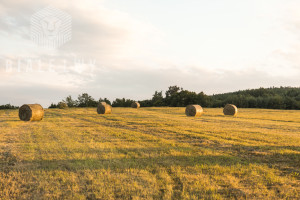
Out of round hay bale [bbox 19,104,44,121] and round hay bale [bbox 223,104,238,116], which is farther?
round hay bale [bbox 223,104,238,116]

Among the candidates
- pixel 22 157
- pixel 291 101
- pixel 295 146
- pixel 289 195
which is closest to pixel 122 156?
pixel 22 157

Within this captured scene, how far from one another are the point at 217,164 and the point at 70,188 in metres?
4.54

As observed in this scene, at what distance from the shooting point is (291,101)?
6191cm

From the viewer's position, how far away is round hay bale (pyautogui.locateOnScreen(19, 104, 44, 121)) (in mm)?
21578

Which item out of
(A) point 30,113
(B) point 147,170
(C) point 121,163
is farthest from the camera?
(A) point 30,113

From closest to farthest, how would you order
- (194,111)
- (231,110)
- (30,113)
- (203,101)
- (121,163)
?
1. (121,163)
2. (30,113)
3. (194,111)
4. (231,110)
5. (203,101)

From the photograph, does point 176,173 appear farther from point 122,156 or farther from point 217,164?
point 122,156

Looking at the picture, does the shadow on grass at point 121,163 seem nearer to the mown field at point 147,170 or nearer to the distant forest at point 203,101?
the mown field at point 147,170

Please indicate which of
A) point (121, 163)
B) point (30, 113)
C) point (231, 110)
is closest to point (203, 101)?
point (231, 110)

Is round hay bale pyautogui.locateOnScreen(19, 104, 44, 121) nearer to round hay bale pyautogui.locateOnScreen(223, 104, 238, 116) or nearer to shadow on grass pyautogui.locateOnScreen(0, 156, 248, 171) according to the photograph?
shadow on grass pyautogui.locateOnScreen(0, 156, 248, 171)

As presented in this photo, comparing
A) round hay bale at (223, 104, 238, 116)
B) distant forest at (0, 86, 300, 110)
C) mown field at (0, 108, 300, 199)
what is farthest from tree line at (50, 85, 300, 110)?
mown field at (0, 108, 300, 199)

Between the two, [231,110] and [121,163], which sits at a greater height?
[231,110]

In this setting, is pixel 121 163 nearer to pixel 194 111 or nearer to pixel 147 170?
pixel 147 170

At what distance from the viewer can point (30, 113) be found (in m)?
21.6
